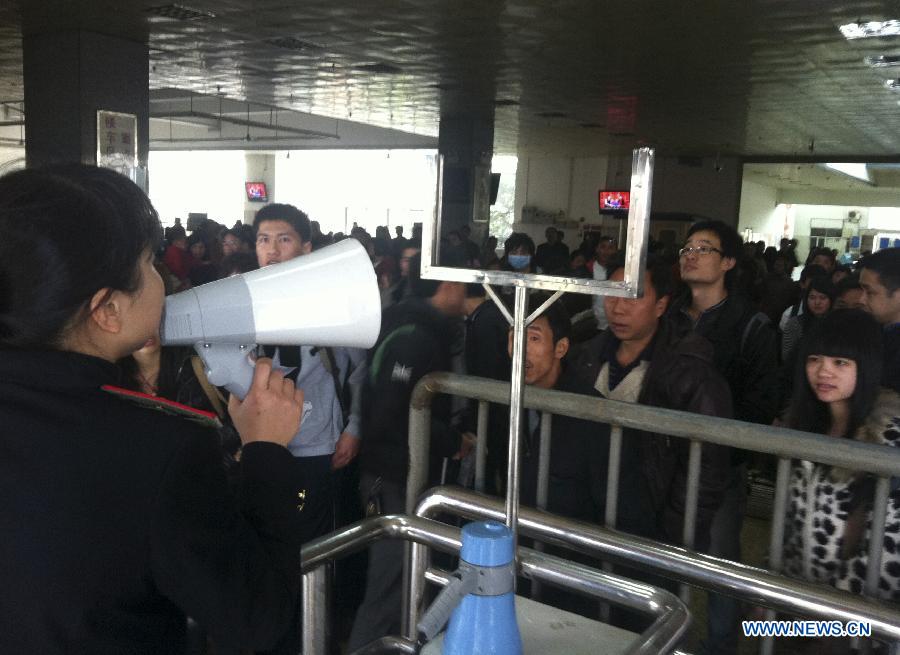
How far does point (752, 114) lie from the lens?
10.6 meters

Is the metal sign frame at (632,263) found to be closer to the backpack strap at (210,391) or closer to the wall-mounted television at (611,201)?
the backpack strap at (210,391)

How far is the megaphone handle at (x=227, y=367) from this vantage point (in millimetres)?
1146

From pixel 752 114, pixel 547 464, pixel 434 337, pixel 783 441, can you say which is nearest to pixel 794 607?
pixel 783 441

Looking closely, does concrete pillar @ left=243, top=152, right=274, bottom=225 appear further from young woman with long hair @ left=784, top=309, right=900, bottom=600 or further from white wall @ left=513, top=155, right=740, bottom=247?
young woman with long hair @ left=784, top=309, right=900, bottom=600

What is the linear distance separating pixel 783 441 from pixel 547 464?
0.61m

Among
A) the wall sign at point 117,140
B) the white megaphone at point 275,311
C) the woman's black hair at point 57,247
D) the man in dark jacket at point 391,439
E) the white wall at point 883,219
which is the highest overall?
the white wall at point 883,219

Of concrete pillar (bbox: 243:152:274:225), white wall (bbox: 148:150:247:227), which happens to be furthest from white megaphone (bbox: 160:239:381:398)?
white wall (bbox: 148:150:247:227)

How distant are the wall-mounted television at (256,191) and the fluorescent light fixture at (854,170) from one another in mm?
15337

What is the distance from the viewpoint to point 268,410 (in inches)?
41.4

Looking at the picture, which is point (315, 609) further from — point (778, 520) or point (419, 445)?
point (778, 520)

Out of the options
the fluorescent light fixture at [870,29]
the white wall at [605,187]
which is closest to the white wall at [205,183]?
the white wall at [605,187]

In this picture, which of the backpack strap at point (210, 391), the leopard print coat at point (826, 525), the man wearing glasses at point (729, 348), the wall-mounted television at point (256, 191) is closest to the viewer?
the backpack strap at point (210, 391)

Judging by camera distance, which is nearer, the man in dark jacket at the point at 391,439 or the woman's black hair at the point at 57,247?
the woman's black hair at the point at 57,247

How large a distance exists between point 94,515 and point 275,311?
15.5 inches
